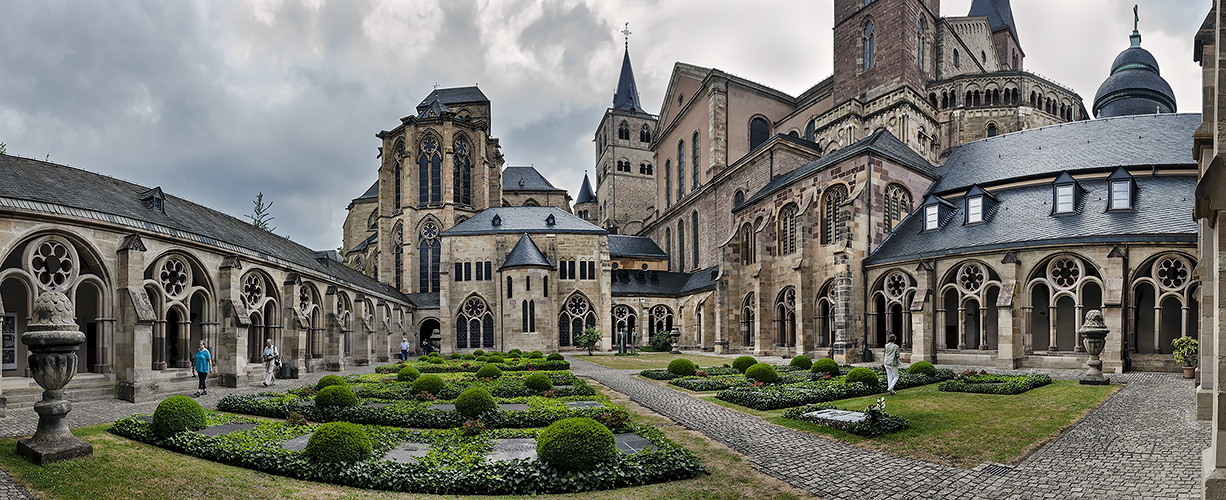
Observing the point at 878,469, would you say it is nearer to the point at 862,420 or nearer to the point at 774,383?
the point at 862,420

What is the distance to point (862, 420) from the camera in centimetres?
1179

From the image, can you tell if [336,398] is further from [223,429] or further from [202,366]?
[202,366]

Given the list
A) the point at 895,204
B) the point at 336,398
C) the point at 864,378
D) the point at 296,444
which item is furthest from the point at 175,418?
the point at 895,204

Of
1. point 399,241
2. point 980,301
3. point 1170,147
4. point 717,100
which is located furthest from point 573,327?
point 1170,147

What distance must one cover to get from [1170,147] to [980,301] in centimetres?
1151

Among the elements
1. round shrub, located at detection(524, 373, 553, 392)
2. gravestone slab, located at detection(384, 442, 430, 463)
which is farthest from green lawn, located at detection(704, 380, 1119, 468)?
gravestone slab, located at detection(384, 442, 430, 463)

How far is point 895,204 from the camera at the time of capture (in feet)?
112

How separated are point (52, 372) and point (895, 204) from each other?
34248 mm

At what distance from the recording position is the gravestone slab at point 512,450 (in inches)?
389

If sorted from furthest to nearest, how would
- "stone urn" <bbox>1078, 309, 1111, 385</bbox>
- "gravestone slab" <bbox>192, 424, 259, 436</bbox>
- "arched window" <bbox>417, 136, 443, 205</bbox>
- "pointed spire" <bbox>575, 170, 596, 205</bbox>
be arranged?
"pointed spire" <bbox>575, 170, 596, 205</bbox> < "arched window" <bbox>417, 136, 443, 205</bbox> < "stone urn" <bbox>1078, 309, 1111, 385</bbox> < "gravestone slab" <bbox>192, 424, 259, 436</bbox>

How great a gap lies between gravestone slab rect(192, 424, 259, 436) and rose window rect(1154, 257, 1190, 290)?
28.7m

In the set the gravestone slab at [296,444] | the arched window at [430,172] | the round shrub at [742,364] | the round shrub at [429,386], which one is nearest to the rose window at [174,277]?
the round shrub at [429,386]

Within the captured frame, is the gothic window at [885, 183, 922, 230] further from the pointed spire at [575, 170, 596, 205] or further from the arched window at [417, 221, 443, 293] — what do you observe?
the pointed spire at [575, 170, 596, 205]

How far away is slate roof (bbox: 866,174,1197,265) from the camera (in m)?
23.6
